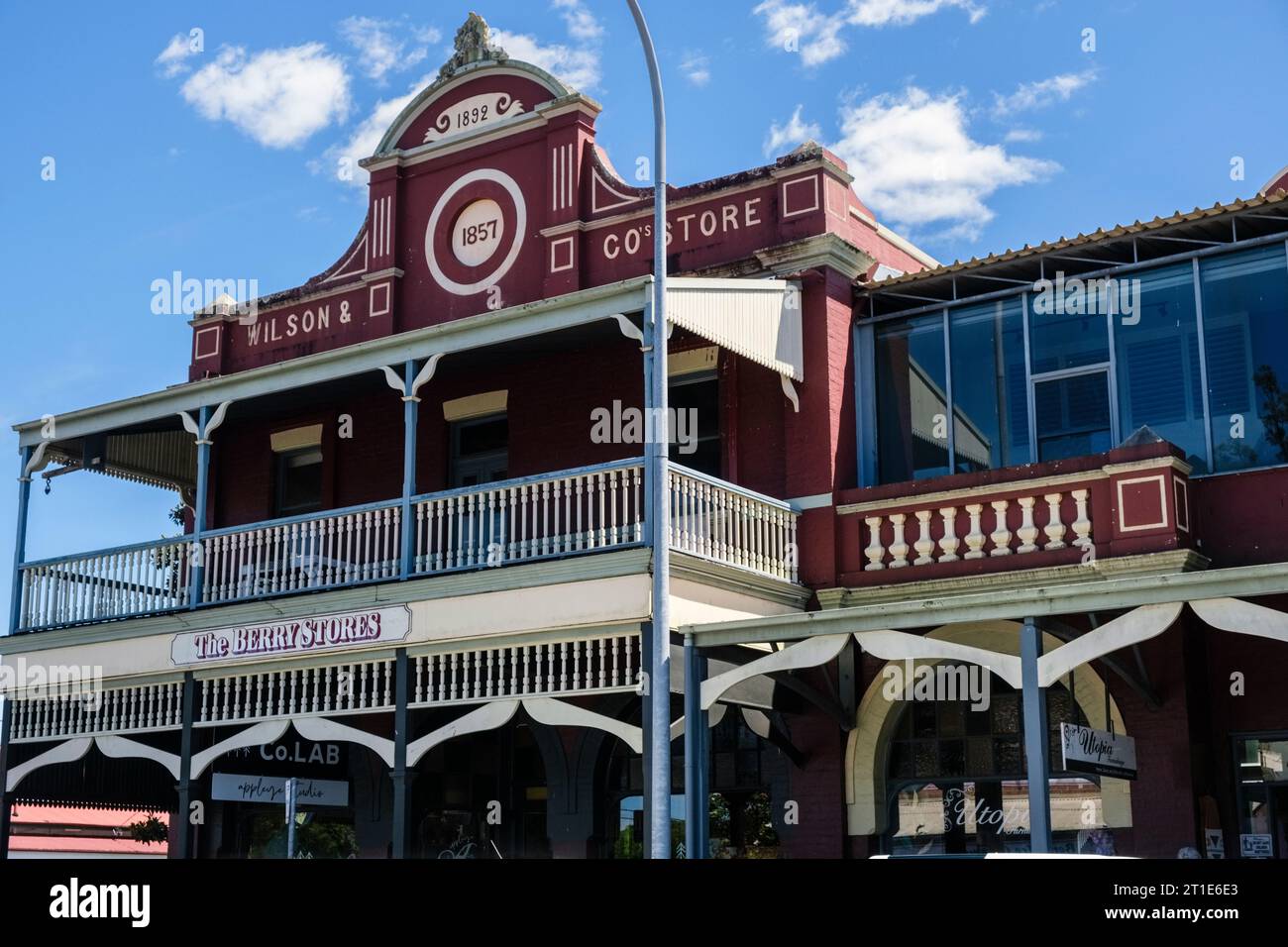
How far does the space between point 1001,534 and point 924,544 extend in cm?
76

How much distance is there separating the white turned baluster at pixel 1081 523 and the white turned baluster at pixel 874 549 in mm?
1870

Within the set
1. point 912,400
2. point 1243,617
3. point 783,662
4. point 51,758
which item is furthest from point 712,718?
point 51,758

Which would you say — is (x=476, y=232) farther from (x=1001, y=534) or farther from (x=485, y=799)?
(x=1001, y=534)

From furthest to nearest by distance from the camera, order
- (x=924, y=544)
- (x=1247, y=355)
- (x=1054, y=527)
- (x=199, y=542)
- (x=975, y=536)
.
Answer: (x=199, y=542) → (x=924, y=544) → (x=975, y=536) → (x=1054, y=527) → (x=1247, y=355)

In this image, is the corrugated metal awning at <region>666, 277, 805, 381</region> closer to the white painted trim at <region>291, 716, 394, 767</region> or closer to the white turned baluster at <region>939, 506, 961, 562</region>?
the white turned baluster at <region>939, 506, 961, 562</region>

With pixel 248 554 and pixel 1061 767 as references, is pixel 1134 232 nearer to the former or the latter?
pixel 1061 767

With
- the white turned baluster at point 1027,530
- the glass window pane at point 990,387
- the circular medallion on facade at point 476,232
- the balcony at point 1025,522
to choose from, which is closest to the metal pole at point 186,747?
the circular medallion on facade at point 476,232

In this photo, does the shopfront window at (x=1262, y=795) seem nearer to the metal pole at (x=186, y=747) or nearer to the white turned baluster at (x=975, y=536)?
the white turned baluster at (x=975, y=536)

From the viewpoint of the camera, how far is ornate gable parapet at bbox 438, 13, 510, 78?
730 inches

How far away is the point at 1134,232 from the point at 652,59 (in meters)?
4.59

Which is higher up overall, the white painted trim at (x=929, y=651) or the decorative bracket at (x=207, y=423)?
the decorative bracket at (x=207, y=423)

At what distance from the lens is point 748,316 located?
1488cm

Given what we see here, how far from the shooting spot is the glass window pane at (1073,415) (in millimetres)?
14484
